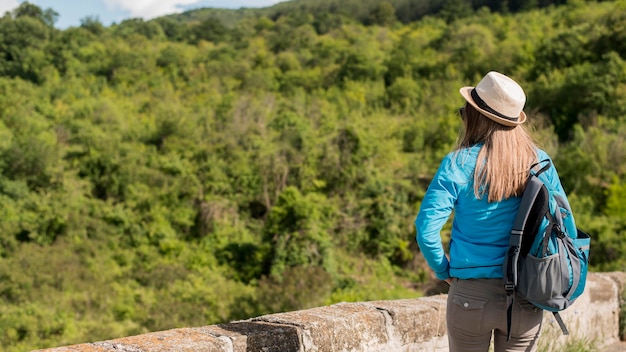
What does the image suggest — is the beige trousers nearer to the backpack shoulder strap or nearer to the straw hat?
the backpack shoulder strap

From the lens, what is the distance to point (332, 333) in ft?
8.67

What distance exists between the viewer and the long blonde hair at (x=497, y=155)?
199 centimetres

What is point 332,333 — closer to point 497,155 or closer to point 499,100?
point 497,155

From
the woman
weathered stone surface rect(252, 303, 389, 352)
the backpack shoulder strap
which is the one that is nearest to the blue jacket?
the woman

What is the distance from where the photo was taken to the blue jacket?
1.99 meters

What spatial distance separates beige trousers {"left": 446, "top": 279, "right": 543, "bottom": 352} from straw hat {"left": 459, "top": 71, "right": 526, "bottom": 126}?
524 mm

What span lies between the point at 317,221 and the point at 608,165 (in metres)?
9.76

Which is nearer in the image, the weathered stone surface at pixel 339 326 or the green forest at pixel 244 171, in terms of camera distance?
the weathered stone surface at pixel 339 326

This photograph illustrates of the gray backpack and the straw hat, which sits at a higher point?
the straw hat

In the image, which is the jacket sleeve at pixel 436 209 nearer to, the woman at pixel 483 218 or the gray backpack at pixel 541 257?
the woman at pixel 483 218

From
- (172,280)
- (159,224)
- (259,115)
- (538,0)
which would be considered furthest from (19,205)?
(538,0)

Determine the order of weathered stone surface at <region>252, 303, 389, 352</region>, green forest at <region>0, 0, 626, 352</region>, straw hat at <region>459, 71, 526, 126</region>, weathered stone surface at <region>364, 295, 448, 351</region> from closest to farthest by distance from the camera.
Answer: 1. straw hat at <region>459, 71, 526, 126</region>
2. weathered stone surface at <region>252, 303, 389, 352</region>
3. weathered stone surface at <region>364, 295, 448, 351</region>
4. green forest at <region>0, 0, 626, 352</region>

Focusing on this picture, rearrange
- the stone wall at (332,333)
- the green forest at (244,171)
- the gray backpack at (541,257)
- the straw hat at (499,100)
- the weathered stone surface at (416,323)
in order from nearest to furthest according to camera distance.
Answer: the gray backpack at (541,257), the straw hat at (499,100), the stone wall at (332,333), the weathered stone surface at (416,323), the green forest at (244,171)

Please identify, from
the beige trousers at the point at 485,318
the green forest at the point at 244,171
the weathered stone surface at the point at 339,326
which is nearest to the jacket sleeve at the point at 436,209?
the beige trousers at the point at 485,318
